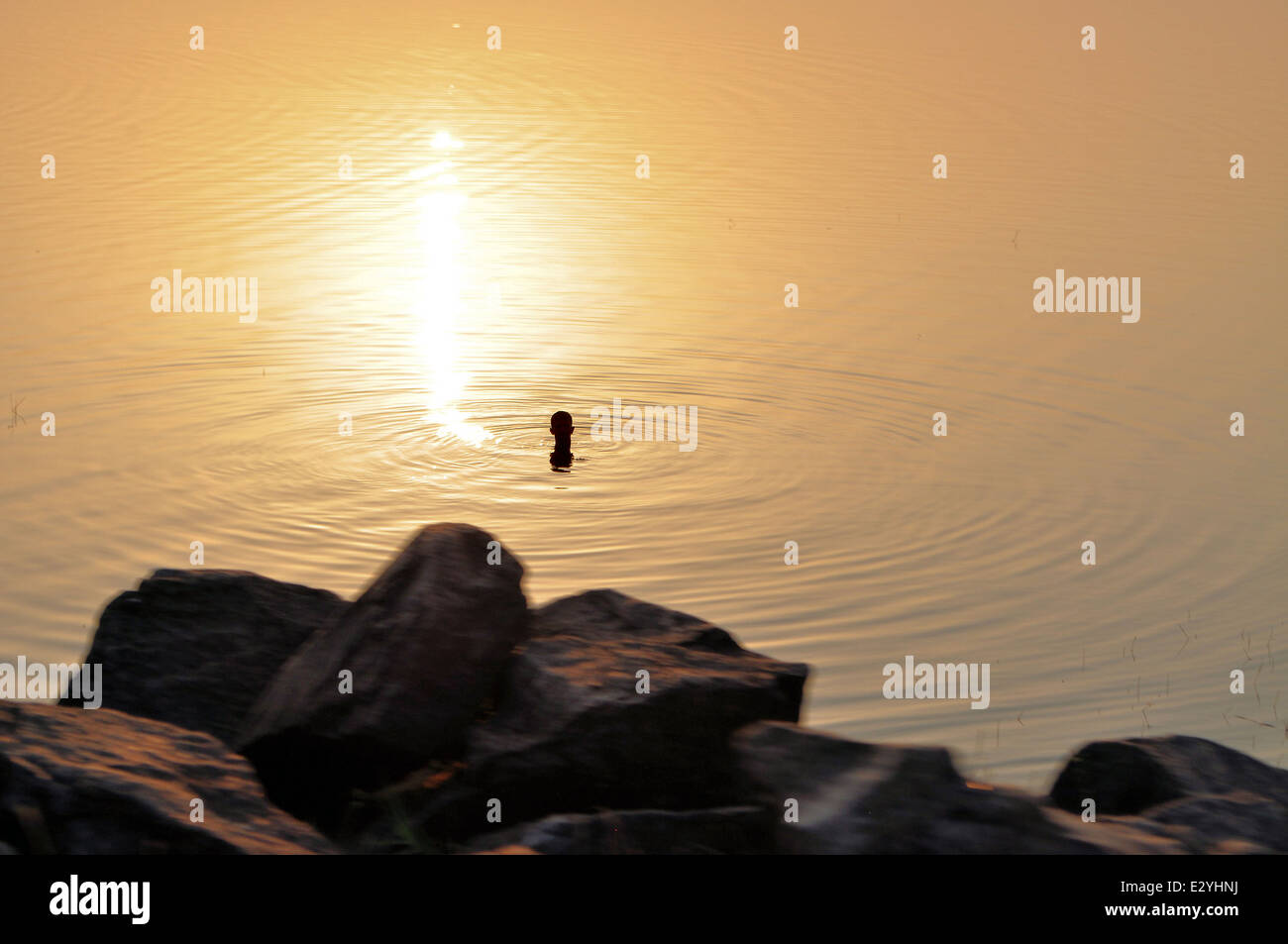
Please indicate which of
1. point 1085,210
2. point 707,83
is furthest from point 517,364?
point 707,83

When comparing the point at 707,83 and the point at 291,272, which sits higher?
the point at 707,83

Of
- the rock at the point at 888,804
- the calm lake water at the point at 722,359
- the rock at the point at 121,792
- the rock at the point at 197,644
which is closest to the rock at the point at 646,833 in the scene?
the rock at the point at 888,804

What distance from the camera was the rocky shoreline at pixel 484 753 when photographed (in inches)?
195

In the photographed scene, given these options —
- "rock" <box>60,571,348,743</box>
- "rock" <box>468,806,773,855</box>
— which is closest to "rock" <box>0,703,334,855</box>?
"rock" <box>60,571,348,743</box>

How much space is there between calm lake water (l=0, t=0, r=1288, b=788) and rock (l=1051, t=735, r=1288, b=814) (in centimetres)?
50

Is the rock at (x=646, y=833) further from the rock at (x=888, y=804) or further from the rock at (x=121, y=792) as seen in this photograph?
the rock at (x=121, y=792)

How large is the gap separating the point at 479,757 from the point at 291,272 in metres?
10.1

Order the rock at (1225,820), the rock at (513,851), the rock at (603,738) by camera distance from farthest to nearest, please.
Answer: the rock at (603,738), the rock at (1225,820), the rock at (513,851)

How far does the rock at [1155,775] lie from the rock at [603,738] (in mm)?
1188

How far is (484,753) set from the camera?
5672 mm

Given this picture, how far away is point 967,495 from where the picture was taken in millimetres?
9609
